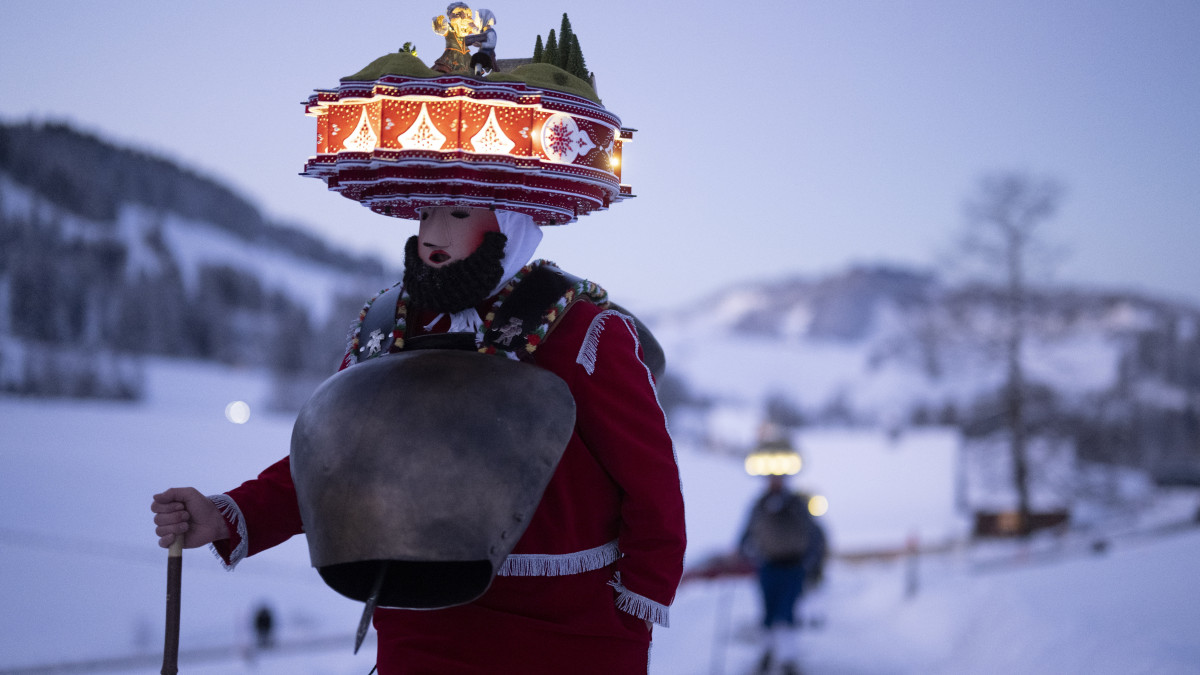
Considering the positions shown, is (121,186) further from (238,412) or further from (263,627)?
(263,627)

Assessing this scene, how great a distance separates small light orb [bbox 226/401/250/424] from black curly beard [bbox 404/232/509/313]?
83.3 ft

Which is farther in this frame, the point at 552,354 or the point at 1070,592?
the point at 1070,592

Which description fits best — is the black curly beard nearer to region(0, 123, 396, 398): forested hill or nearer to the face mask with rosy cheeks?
the face mask with rosy cheeks

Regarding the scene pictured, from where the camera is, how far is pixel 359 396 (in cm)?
198

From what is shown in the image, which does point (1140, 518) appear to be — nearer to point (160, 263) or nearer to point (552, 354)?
point (552, 354)

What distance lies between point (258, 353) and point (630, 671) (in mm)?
→ 37293

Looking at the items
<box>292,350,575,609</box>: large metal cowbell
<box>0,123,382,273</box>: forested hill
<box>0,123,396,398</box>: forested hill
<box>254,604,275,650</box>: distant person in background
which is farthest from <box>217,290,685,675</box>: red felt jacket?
<box>0,123,382,273</box>: forested hill

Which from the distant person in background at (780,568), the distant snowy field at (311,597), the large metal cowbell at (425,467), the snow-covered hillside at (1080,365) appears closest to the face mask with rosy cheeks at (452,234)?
the large metal cowbell at (425,467)

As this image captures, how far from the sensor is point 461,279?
7.06 ft

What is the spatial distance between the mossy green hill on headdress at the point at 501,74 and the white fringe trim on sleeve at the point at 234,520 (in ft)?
3.15

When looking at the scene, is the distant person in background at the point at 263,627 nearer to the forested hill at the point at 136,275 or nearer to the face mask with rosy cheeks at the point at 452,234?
the face mask with rosy cheeks at the point at 452,234

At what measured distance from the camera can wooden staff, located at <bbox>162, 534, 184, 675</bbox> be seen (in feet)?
6.95

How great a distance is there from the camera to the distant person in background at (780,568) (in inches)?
281

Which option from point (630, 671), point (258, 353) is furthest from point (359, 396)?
point (258, 353)
